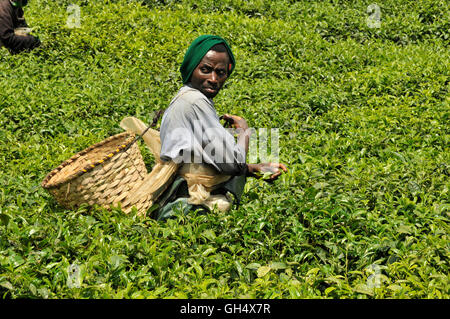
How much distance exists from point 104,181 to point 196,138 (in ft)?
2.10

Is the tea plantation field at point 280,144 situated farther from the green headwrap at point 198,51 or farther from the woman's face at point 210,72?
the green headwrap at point 198,51

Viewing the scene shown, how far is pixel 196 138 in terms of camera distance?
3396mm

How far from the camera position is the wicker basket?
3.35 metres

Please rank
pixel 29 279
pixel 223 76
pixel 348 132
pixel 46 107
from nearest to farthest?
pixel 29 279 < pixel 223 76 < pixel 348 132 < pixel 46 107

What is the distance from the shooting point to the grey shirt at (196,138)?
3.38 meters

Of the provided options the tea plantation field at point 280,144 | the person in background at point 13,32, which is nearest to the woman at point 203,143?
the tea plantation field at point 280,144

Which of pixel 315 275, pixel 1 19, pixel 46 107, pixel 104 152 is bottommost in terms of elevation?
pixel 315 275

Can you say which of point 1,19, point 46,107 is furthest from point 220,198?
point 1,19

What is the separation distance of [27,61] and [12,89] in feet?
4.03

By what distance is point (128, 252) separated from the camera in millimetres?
3139

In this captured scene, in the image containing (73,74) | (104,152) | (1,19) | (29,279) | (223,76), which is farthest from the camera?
(1,19)

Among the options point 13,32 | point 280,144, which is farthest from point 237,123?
point 13,32

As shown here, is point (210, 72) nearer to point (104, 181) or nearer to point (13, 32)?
point (104, 181)

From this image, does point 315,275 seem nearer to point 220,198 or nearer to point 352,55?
point 220,198
